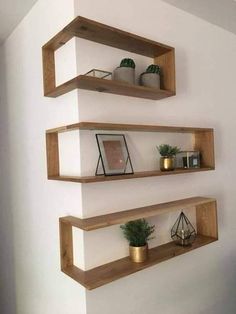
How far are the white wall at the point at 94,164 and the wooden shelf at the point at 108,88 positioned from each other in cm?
5

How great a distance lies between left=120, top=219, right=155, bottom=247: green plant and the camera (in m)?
1.40

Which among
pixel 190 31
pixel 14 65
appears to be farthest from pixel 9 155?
pixel 190 31

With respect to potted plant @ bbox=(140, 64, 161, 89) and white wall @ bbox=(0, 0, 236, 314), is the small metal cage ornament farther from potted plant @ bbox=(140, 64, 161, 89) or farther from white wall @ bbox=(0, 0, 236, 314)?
potted plant @ bbox=(140, 64, 161, 89)

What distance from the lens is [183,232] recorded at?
1636 mm

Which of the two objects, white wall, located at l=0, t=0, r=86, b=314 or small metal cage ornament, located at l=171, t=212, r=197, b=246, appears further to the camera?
small metal cage ornament, located at l=171, t=212, r=197, b=246

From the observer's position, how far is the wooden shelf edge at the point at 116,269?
121 centimetres

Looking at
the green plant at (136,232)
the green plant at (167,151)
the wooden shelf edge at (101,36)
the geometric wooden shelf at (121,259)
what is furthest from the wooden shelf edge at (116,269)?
the wooden shelf edge at (101,36)

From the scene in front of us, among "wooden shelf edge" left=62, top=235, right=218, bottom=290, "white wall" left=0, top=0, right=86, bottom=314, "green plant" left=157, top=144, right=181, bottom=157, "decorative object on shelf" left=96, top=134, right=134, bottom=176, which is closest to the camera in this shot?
"wooden shelf edge" left=62, top=235, right=218, bottom=290

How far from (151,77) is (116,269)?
1.02 meters

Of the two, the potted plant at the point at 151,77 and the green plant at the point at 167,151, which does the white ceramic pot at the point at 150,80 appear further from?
the green plant at the point at 167,151

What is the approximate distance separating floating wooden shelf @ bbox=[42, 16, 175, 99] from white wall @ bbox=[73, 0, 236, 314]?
5 cm

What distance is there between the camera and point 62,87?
4.29 feet

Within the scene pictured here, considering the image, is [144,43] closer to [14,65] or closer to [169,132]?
[169,132]

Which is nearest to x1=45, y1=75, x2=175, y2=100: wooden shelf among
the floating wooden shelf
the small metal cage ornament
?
the floating wooden shelf
